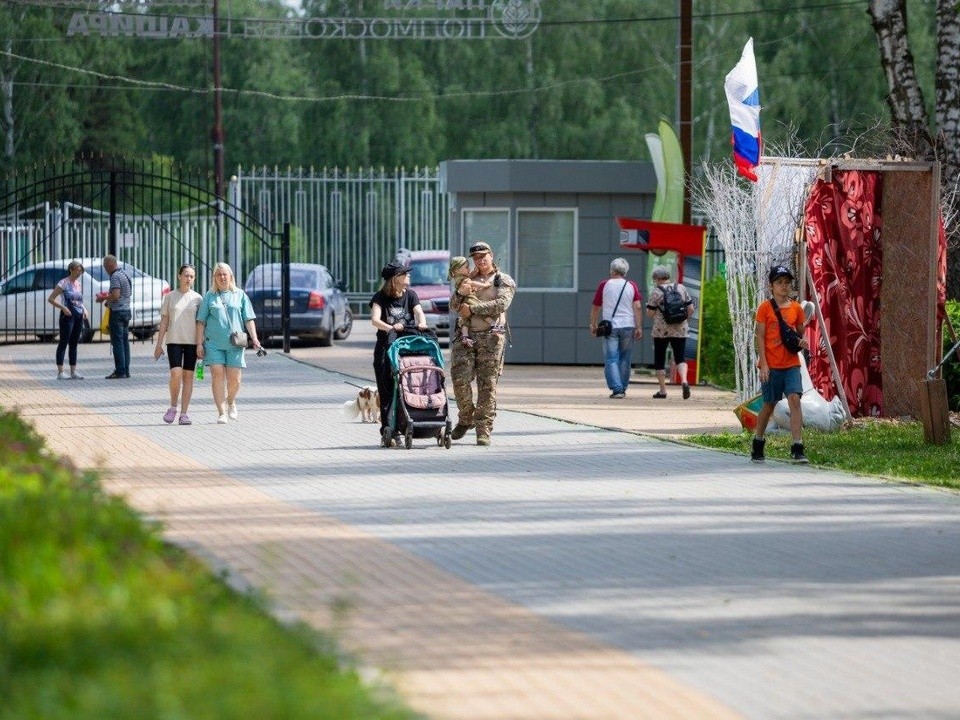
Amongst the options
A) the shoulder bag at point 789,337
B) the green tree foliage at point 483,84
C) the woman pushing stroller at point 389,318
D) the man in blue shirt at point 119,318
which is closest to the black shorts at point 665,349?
the woman pushing stroller at point 389,318

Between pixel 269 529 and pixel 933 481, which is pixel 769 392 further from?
pixel 269 529

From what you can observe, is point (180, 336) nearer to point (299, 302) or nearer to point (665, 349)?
point (665, 349)

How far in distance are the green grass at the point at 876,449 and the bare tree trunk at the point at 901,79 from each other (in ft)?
12.5

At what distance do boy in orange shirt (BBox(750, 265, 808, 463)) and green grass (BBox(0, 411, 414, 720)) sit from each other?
313 inches

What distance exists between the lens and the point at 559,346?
2794 centimetres

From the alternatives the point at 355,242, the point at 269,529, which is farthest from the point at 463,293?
the point at 355,242

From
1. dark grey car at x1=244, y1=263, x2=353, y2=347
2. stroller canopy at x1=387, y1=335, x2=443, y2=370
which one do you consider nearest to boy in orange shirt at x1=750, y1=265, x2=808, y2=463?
stroller canopy at x1=387, y1=335, x2=443, y2=370

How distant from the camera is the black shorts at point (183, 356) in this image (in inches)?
717

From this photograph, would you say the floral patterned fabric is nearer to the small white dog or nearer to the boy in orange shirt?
the boy in orange shirt

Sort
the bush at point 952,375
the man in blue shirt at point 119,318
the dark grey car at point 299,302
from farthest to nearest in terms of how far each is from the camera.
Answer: the dark grey car at point 299,302
the man in blue shirt at point 119,318
the bush at point 952,375

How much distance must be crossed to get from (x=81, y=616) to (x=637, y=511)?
6.73m

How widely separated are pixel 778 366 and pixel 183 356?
6.38m

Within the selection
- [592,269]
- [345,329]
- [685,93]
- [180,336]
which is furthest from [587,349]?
[180,336]

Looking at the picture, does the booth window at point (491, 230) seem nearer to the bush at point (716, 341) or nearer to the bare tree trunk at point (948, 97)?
the bush at point (716, 341)
